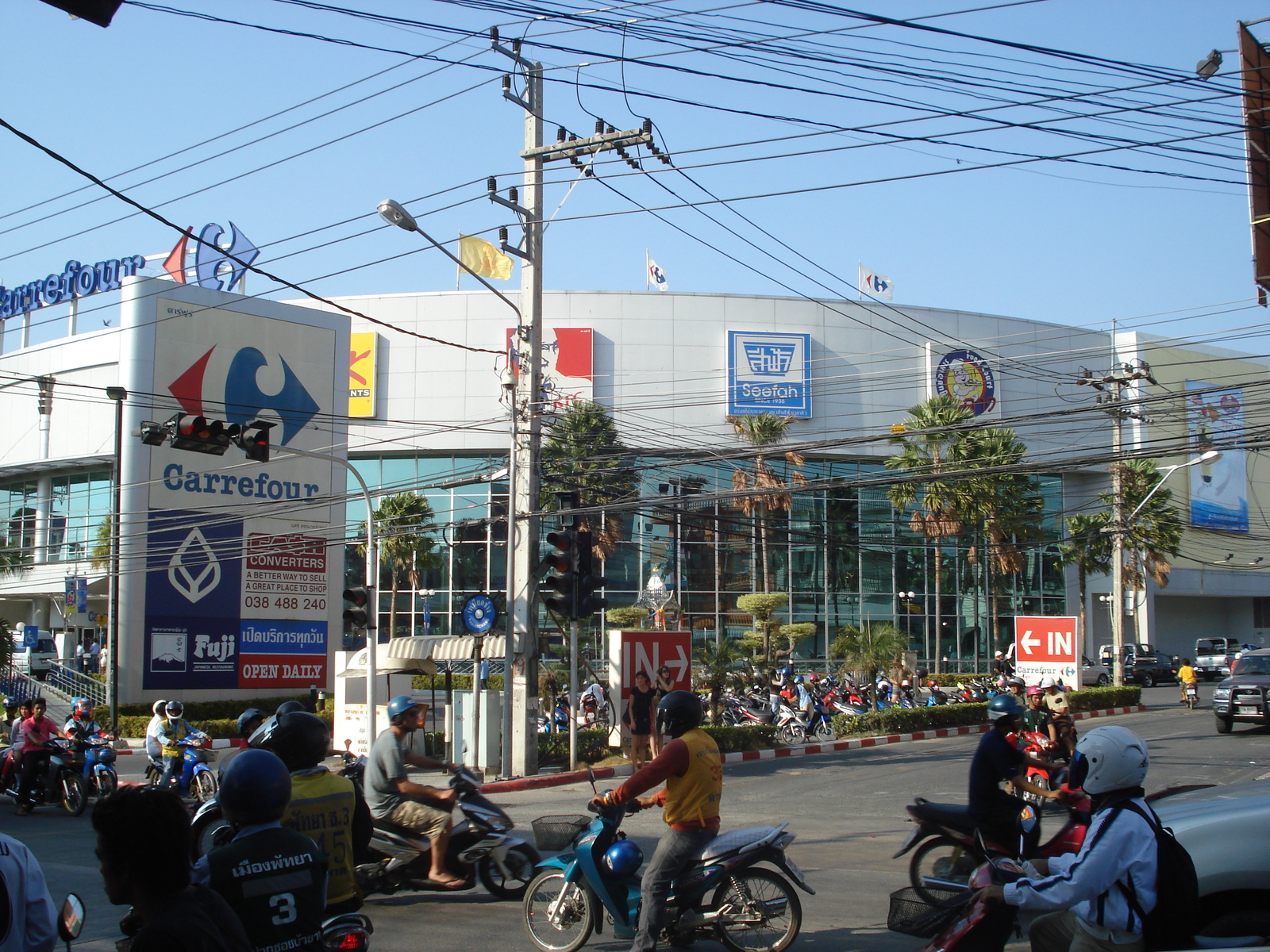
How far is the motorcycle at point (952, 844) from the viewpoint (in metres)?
7.32

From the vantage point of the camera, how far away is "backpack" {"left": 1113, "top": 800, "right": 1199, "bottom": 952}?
3.83 meters

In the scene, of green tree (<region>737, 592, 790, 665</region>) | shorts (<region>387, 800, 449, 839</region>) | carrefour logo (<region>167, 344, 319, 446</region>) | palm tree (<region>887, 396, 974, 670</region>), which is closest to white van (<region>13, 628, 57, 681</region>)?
carrefour logo (<region>167, 344, 319, 446</region>)

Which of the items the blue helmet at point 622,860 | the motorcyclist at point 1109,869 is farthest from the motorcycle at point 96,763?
the motorcyclist at point 1109,869

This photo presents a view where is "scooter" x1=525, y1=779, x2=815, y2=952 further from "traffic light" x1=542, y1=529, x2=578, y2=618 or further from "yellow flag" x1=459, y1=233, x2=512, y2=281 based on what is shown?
"yellow flag" x1=459, y1=233, x2=512, y2=281

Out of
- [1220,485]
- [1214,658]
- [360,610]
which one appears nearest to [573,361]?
[1214,658]

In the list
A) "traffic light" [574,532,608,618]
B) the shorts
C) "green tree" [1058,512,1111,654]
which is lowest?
the shorts

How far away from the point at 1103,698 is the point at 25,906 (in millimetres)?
30515

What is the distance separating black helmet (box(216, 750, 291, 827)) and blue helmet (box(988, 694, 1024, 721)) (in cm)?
649

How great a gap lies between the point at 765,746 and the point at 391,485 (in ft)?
107

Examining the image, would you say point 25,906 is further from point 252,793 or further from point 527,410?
point 527,410

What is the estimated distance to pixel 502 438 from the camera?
51.9m

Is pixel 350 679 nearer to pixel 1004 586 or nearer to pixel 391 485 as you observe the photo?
pixel 391 485

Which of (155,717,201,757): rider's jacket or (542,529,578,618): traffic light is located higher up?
(542,529,578,618): traffic light

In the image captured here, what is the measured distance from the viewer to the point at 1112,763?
398 cm
